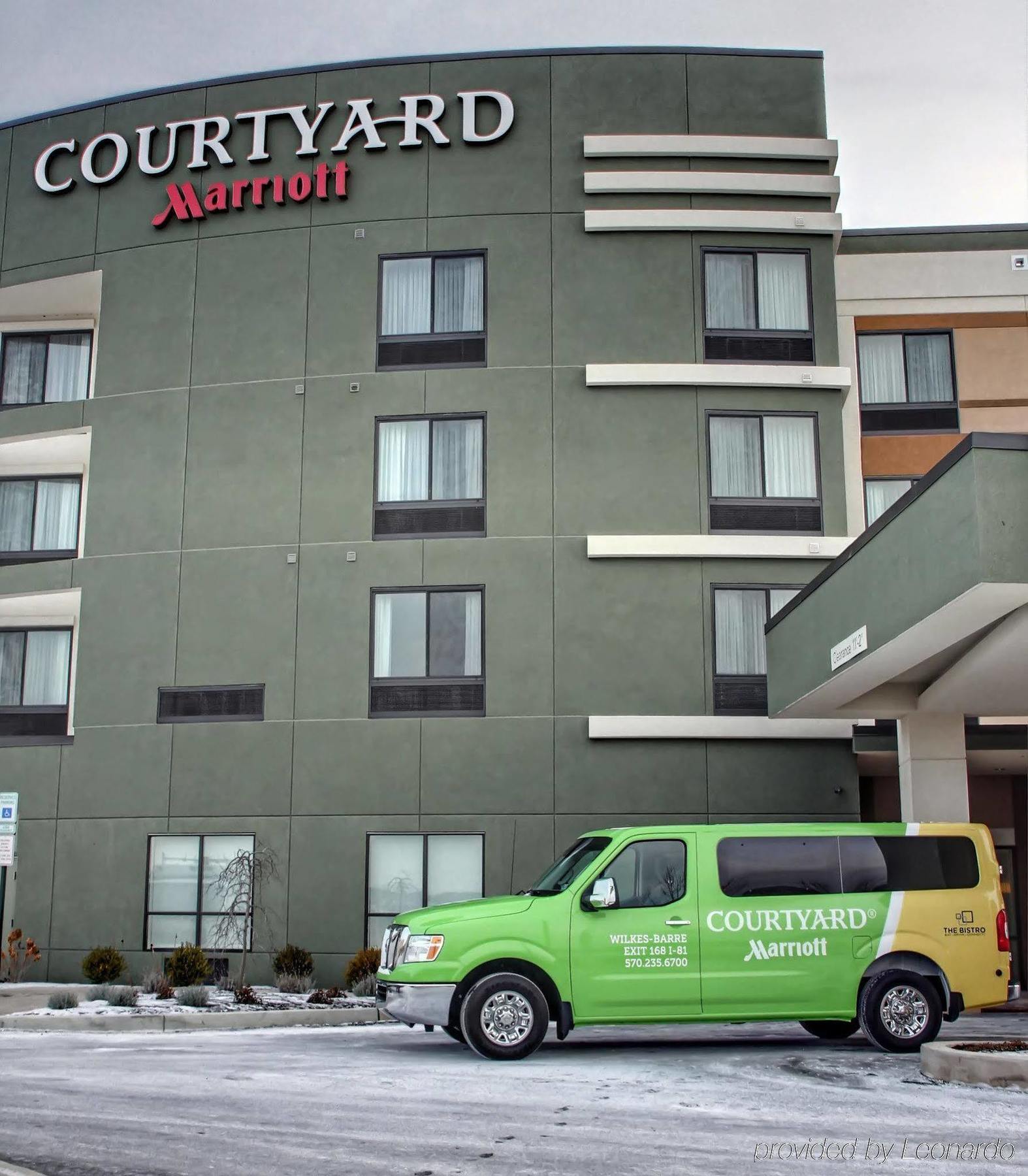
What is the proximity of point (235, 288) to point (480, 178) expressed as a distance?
189 inches

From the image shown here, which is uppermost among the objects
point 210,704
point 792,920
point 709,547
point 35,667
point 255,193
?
point 255,193

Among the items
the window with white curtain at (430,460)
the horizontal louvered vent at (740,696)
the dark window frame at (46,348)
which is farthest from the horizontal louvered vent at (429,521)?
the dark window frame at (46,348)

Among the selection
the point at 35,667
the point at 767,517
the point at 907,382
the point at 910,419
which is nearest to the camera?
the point at 767,517

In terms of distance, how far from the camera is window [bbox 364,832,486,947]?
23219 mm

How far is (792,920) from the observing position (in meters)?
14.4

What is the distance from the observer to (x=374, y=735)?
77.4 ft

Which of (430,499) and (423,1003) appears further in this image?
(430,499)

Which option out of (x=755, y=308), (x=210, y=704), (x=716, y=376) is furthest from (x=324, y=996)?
(x=755, y=308)

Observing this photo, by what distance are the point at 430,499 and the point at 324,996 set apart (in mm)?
8528

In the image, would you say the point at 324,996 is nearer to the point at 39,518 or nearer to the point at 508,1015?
the point at 508,1015

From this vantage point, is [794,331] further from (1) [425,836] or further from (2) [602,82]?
(1) [425,836]

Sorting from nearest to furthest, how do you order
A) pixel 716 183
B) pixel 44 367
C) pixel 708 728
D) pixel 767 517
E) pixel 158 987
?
1. pixel 158 987
2. pixel 708 728
3. pixel 767 517
4. pixel 716 183
5. pixel 44 367

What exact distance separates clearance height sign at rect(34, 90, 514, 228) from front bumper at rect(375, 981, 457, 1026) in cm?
1604

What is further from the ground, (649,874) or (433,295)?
(433,295)
